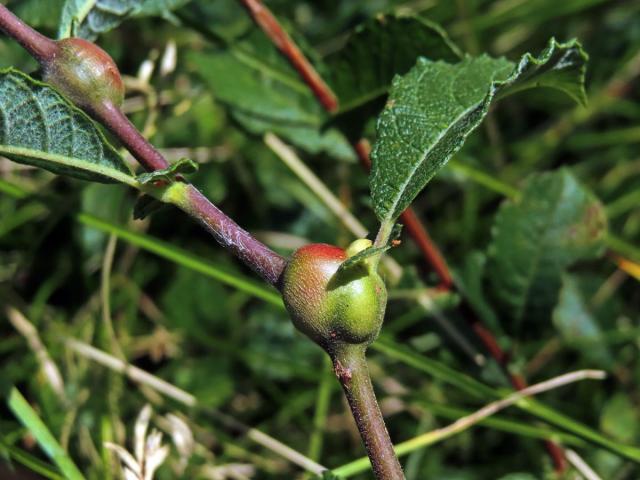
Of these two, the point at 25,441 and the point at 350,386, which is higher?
the point at 25,441

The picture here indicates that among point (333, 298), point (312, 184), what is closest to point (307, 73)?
point (312, 184)

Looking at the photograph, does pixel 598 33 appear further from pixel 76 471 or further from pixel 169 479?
pixel 76 471

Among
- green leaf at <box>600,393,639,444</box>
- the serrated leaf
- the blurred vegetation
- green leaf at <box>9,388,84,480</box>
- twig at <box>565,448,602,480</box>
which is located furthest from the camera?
green leaf at <box>600,393,639,444</box>

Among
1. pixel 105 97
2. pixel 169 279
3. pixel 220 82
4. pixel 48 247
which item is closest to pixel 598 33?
pixel 220 82

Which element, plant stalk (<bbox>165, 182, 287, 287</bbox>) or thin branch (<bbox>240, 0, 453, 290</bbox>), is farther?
thin branch (<bbox>240, 0, 453, 290</bbox>)

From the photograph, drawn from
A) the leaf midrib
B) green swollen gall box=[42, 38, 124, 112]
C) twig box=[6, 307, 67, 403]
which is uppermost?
twig box=[6, 307, 67, 403]

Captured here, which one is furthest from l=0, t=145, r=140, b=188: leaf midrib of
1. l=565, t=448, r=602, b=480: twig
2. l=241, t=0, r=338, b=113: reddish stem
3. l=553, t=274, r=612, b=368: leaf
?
l=553, t=274, r=612, b=368: leaf

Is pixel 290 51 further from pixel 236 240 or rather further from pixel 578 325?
pixel 578 325

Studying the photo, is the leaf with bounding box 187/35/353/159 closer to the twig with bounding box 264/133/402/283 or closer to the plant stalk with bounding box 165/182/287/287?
the twig with bounding box 264/133/402/283
